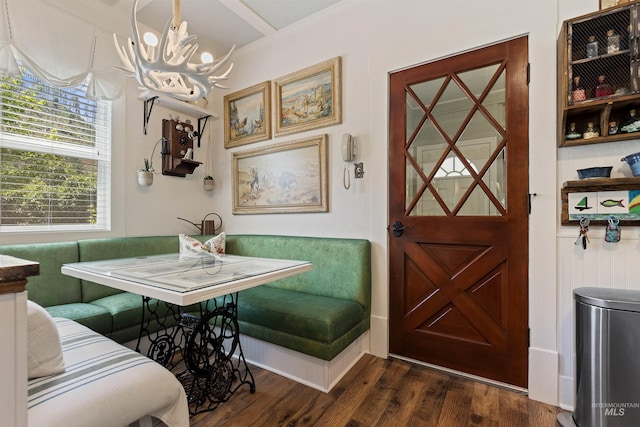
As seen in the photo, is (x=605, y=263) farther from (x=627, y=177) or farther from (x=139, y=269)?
(x=139, y=269)

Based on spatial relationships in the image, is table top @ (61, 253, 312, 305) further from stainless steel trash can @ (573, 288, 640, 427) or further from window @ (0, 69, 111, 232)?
stainless steel trash can @ (573, 288, 640, 427)

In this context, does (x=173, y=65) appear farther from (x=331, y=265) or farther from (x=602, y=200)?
(x=602, y=200)

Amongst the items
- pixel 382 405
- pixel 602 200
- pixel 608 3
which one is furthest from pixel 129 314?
pixel 608 3

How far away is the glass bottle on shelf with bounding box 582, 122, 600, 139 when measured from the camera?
1586 mm

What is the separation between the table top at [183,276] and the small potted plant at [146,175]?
115 cm

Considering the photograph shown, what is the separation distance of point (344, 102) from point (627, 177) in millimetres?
1930

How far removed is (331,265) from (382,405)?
1.01 meters

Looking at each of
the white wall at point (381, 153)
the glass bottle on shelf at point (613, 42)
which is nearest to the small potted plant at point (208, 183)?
the white wall at point (381, 153)

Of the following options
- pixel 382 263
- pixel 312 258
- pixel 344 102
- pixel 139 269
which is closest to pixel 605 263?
pixel 382 263

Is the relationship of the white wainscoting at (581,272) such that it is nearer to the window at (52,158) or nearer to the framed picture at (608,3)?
the framed picture at (608,3)

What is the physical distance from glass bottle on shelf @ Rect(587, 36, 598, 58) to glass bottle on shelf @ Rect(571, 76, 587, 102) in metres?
0.13

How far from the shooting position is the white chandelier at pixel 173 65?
1.46 meters

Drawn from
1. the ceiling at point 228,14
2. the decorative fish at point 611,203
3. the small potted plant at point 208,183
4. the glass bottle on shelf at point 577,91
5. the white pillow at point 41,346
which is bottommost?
the white pillow at point 41,346

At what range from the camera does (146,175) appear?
271 centimetres
